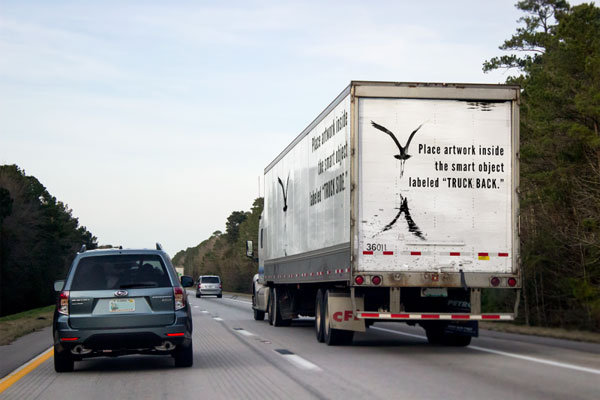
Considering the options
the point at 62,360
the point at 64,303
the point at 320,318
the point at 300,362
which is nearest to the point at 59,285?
the point at 64,303

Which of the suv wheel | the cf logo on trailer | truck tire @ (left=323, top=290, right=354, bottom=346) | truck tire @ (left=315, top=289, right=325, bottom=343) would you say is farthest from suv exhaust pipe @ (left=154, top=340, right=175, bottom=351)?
truck tire @ (left=315, top=289, right=325, bottom=343)

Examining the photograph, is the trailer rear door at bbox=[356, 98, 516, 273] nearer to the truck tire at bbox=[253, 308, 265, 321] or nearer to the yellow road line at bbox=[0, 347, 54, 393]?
the yellow road line at bbox=[0, 347, 54, 393]

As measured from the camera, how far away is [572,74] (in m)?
25.3

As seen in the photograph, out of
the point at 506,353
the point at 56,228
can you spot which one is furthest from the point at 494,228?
the point at 56,228

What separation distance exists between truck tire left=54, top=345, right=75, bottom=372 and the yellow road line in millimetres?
487

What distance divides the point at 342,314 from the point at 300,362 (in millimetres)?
2769

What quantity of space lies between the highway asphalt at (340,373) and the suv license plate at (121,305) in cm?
88

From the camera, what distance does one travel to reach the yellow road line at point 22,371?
37.8 feet

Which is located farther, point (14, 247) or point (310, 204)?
point (14, 247)

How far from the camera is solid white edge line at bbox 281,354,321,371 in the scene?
12805 mm

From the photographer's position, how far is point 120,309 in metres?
12.1

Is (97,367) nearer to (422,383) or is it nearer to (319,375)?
(319,375)

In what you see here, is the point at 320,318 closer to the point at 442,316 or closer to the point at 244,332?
the point at 442,316

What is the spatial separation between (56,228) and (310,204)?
3523 inches
